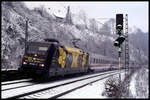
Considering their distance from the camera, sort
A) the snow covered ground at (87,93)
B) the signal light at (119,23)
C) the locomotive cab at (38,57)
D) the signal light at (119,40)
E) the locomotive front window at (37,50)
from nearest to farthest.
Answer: the snow covered ground at (87,93), the signal light at (119,23), the signal light at (119,40), the locomotive cab at (38,57), the locomotive front window at (37,50)

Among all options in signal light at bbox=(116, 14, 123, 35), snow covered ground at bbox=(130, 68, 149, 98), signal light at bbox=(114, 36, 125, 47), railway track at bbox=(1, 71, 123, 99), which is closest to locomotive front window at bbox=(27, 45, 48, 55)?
railway track at bbox=(1, 71, 123, 99)

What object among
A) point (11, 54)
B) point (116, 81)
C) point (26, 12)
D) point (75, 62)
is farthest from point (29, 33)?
point (116, 81)

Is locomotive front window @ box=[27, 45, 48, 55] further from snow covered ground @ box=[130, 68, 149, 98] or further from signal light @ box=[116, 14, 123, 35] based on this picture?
snow covered ground @ box=[130, 68, 149, 98]

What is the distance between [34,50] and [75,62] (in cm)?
544

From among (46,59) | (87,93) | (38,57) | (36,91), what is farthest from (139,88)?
(38,57)

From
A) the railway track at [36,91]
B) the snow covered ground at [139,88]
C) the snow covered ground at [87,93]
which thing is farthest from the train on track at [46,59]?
the snow covered ground at [139,88]

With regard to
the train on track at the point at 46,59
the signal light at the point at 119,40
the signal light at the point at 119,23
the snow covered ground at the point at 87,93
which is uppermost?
the signal light at the point at 119,23

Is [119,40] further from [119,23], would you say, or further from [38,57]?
[38,57]

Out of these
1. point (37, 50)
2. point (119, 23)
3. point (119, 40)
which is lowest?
point (37, 50)

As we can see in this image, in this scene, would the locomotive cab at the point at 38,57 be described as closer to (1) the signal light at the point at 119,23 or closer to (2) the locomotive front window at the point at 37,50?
(2) the locomotive front window at the point at 37,50

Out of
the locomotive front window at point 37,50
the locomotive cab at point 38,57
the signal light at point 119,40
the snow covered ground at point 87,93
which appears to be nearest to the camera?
the snow covered ground at point 87,93

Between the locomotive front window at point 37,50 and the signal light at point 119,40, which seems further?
the locomotive front window at point 37,50

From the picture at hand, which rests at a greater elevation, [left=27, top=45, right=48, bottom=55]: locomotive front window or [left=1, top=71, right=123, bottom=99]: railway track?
[left=27, top=45, right=48, bottom=55]: locomotive front window

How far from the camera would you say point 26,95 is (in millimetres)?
10648
